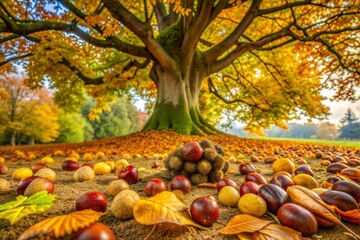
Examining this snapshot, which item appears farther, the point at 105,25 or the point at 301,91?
the point at 301,91

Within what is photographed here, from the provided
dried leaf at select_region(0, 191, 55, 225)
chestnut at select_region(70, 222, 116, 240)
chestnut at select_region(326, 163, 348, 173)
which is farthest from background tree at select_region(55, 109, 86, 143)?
chestnut at select_region(70, 222, 116, 240)

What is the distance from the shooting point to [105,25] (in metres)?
5.22

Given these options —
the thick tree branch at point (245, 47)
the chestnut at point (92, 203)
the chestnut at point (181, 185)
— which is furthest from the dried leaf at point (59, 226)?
the thick tree branch at point (245, 47)

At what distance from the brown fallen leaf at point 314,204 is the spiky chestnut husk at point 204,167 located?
723 mm

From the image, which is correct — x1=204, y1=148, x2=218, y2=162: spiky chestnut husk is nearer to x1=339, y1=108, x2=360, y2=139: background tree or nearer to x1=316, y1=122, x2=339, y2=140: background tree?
x1=339, y1=108, x2=360, y2=139: background tree

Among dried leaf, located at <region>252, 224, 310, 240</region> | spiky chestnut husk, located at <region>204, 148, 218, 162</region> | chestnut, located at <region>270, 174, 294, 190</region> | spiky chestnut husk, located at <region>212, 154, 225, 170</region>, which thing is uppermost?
spiky chestnut husk, located at <region>204, 148, 218, 162</region>

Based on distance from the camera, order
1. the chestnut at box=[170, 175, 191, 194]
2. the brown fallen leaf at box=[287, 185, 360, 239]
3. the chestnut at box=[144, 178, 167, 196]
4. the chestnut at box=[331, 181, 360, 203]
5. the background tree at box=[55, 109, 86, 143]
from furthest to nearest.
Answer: the background tree at box=[55, 109, 86, 143], the chestnut at box=[170, 175, 191, 194], the chestnut at box=[144, 178, 167, 196], the chestnut at box=[331, 181, 360, 203], the brown fallen leaf at box=[287, 185, 360, 239]

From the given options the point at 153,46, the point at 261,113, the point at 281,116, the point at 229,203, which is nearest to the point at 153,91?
the point at 261,113

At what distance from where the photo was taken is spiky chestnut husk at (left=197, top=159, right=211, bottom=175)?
1848mm

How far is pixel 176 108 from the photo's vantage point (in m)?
7.02

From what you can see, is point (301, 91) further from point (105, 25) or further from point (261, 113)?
point (105, 25)

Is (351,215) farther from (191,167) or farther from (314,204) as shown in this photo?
(191,167)

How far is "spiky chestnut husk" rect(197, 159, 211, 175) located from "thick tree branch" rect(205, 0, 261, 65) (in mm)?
5927

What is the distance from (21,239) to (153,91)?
13.7 m
